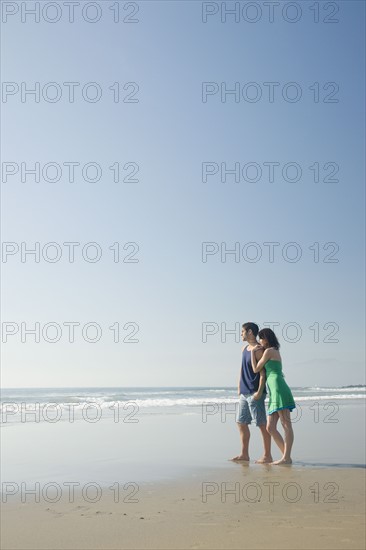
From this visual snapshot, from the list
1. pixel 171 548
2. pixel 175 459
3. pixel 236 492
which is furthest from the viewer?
pixel 175 459

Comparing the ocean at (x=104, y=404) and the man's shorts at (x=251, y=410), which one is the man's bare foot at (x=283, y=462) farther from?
the ocean at (x=104, y=404)

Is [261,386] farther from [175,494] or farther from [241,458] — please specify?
[175,494]

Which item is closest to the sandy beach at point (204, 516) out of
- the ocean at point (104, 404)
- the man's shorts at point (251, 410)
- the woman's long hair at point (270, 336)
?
the man's shorts at point (251, 410)

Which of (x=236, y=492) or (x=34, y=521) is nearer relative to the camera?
(x=34, y=521)

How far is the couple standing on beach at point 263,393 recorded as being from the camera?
7.07 meters

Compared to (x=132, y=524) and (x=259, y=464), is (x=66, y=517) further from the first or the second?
(x=259, y=464)

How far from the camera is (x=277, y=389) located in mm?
7152

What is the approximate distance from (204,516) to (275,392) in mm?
2923

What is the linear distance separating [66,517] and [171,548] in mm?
1166

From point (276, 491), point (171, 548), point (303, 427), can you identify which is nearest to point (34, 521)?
Answer: point (171, 548)

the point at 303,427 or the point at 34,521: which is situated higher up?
the point at 34,521

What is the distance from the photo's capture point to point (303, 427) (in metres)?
11.3

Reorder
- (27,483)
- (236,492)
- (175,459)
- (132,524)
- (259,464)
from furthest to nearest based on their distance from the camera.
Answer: (175,459) < (259,464) < (27,483) < (236,492) < (132,524)

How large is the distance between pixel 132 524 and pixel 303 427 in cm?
768
